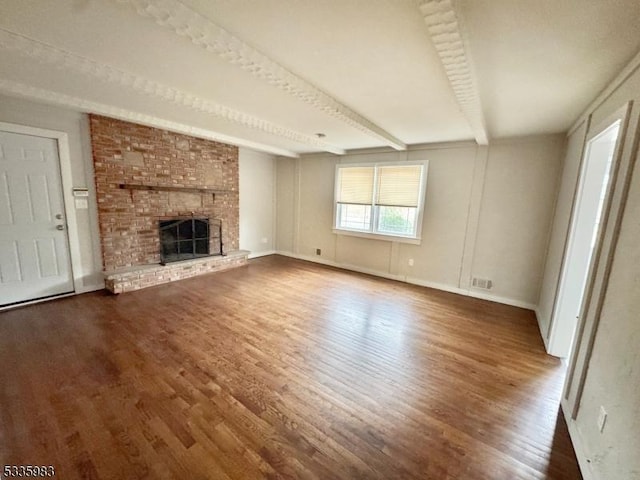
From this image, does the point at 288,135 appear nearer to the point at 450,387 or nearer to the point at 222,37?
the point at 222,37

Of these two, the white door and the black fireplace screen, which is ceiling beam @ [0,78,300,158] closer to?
the white door

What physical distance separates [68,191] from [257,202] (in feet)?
11.1

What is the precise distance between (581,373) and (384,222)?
12.0ft

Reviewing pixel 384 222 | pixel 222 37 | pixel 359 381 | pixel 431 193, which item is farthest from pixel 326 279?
pixel 222 37

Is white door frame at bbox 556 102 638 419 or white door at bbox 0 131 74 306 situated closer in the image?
white door frame at bbox 556 102 638 419

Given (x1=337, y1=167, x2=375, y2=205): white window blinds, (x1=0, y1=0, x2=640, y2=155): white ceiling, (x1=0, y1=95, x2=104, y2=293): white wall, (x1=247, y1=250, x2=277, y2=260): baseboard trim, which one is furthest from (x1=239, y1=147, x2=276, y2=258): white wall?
(x1=0, y1=0, x2=640, y2=155): white ceiling

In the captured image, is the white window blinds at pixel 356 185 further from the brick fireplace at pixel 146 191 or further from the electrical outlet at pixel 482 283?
the brick fireplace at pixel 146 191

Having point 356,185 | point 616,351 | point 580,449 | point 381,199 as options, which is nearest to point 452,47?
point 616,351

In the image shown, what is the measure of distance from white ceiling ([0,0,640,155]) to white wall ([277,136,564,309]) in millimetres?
711

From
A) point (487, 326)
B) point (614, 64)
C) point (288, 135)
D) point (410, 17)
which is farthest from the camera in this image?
point (288, 135)

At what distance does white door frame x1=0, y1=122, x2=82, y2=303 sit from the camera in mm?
3232

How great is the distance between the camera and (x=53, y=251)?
3484 millimetres

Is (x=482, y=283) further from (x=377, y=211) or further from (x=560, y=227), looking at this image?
(x=377, y=211)

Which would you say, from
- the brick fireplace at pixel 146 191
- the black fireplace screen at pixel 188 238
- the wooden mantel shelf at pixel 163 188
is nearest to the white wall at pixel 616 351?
the brick fireplace at pixel 146 191
